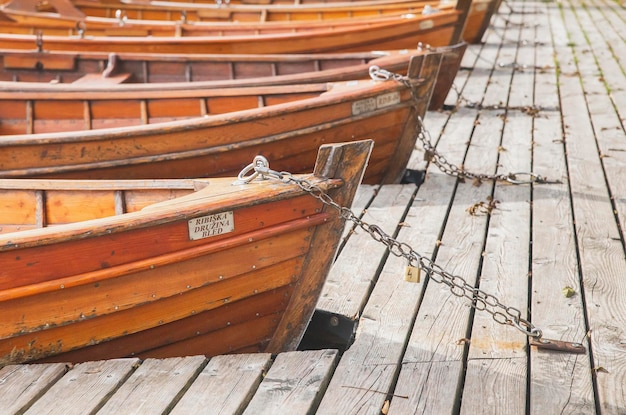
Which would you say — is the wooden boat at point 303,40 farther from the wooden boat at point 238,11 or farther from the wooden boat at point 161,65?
the wooden boat at point 238,11

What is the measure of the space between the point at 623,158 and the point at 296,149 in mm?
2823

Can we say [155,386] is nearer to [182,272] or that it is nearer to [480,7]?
[182,272]

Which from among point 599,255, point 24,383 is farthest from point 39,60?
point 599,255

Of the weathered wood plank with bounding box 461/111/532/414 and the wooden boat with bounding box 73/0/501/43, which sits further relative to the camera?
the wooden boat with bounding box 73/0/501/43

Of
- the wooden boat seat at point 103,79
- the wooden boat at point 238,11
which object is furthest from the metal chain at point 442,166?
the wooden boat at point 238,11

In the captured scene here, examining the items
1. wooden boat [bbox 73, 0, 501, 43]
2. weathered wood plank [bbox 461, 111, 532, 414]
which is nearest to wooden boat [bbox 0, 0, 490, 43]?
wooden boat [bbox 73, 0, 501, 43]

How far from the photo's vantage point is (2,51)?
23.1ft

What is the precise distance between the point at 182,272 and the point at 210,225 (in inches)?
9.0

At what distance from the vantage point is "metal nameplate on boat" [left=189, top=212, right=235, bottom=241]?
3184mm

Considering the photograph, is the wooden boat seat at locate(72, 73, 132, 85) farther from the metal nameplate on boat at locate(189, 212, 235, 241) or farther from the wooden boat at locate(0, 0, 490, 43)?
the metal nameplate on boat at locate(189, 212, 235, 241)

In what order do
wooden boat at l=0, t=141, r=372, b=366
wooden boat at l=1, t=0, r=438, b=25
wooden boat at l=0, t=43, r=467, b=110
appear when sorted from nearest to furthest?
1. wooden boat at l=0, t=141, r=372, b=366
2. wooden boat at l=0, t=43, r=467, b=110
3. wooden boat at l=1, t=0, r=438, b=25

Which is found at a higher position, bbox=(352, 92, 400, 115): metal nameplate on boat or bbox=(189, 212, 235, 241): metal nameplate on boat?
bbox=(352, 92, 400, 115): metal nameplate on boat

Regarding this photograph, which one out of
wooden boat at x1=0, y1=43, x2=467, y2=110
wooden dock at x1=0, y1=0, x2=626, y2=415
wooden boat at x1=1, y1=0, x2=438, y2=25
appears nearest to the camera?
wooden dock at x1=0, y1=0, x2=626, y2=415

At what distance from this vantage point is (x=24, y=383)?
3203mm
